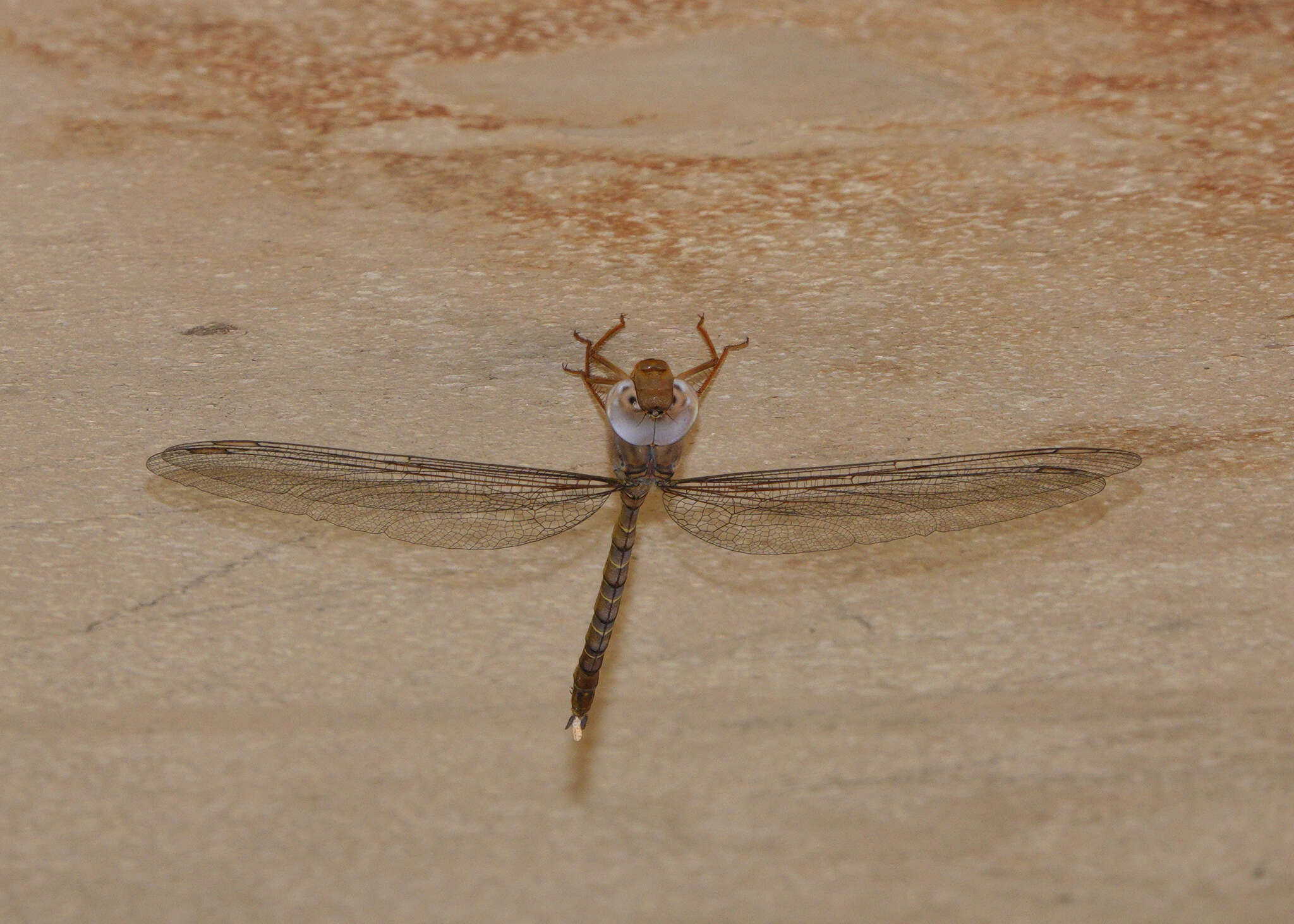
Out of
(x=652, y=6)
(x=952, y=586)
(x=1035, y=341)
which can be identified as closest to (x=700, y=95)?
(x=652, y=6)

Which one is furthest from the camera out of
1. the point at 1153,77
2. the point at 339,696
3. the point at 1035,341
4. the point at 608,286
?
the point at 1153,77

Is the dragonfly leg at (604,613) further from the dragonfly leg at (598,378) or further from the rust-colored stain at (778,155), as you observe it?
the rust-colored stain at (778,155)

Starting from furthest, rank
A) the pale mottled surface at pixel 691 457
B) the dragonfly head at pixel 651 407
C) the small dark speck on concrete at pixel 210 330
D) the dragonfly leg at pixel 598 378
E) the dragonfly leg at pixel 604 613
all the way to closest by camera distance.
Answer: the small dark speck on concrete at pixel 210 330 < the dragonfly leg at pixel 598 378 < the dragonfly head at pixel 651 407 < the dragonfly leg at pixel 604 613 < the pale mottled surface at pixel 691 457

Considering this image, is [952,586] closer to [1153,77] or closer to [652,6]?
[1153,77]

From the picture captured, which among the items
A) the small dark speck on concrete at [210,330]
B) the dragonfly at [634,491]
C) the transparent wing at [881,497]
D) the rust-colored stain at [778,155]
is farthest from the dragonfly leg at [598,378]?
the small dark speck on concrete at [210,330]

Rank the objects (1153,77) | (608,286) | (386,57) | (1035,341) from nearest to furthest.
→ (1035,341)
(608,286)
(1153,77)
(386,57)

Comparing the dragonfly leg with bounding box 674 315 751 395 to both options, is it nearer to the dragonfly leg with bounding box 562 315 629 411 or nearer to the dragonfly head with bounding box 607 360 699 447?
the dragonfly leg with bounding box 562 315 629 411
